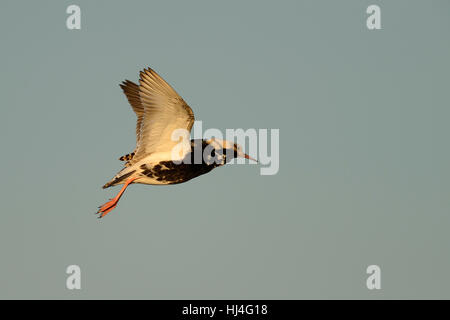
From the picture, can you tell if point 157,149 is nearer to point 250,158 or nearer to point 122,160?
point 122,160

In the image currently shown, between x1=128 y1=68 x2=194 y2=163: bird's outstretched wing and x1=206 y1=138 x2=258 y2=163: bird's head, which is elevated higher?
x1=128 y1=68 x2=194 y2=163: bird's outstretched wing

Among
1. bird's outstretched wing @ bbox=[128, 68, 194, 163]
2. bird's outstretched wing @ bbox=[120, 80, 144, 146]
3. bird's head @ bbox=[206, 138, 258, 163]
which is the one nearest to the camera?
bird's outstretched wing @ bbox=[128, 68, 194, 163]

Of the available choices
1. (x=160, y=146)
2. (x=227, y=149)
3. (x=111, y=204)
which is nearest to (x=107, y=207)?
(x=111, y=204)

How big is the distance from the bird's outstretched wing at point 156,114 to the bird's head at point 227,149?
1.06m

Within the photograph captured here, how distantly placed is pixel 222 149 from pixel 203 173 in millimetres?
717

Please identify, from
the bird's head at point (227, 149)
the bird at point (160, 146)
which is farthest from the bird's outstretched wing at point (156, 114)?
the bird's head at point (227, 149)

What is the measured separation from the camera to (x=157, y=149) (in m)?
15.1

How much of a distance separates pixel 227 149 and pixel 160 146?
1.68m

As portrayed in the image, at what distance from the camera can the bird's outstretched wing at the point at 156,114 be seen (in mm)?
14258

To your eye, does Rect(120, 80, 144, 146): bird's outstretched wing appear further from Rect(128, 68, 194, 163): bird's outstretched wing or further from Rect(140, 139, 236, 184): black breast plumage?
Rect(140, 139, 236, 184): black breast plumage

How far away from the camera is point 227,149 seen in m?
15.8

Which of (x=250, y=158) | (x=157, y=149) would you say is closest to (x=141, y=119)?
(x=157, y=149)

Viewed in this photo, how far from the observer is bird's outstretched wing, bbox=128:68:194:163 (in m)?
14.3

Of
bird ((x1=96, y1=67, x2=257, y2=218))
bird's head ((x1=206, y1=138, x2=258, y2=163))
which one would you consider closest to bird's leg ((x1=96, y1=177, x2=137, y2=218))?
bird ((x1=96, y1=67, x2=257, y2=218))
